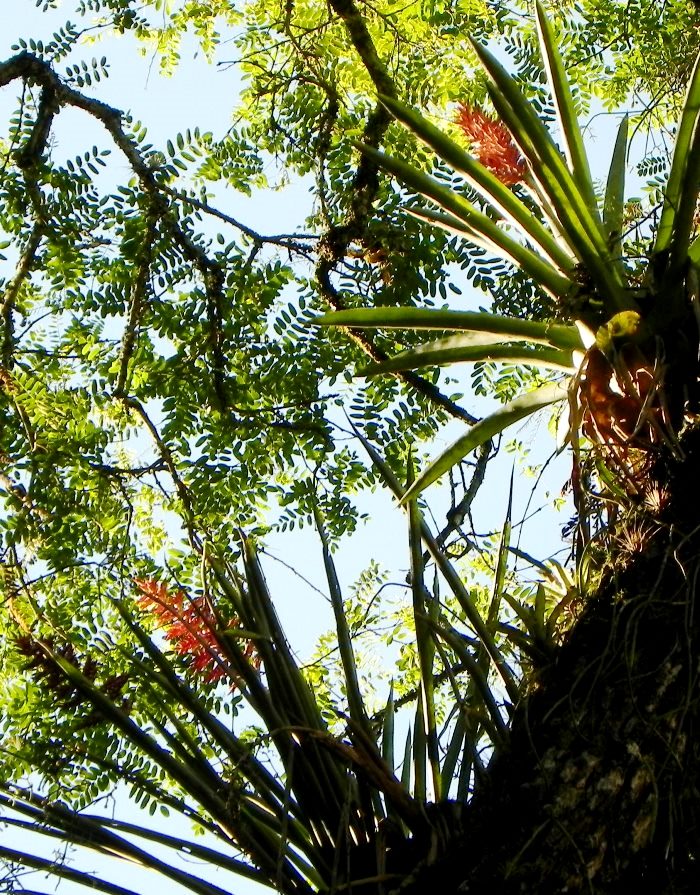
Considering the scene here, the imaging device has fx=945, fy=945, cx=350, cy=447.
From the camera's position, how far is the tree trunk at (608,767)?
1.38 meters

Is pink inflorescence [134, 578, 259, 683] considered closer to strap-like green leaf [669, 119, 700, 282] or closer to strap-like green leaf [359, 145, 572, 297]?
strap-like green leaf [359, 145, 572, 297]

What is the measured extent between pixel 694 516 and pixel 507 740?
56cm

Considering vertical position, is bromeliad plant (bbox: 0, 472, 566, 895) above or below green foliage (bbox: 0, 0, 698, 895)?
below

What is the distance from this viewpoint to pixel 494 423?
238 cm

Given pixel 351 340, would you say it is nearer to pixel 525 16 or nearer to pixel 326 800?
pixel 525 16

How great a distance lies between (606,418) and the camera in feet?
6.99

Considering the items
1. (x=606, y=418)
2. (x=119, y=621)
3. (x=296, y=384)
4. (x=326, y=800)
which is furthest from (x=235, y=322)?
(x=326, y=800)

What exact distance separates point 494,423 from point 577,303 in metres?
0.36

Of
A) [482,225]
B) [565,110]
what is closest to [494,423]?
[482,225]

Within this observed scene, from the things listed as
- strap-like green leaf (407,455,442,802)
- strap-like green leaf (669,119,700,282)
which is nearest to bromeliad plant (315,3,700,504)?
strap-like green leaf (669,119,700,282)

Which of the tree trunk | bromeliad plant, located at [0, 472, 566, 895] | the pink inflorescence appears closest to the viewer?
the tree trunk

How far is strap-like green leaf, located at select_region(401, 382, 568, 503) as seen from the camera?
2.32m

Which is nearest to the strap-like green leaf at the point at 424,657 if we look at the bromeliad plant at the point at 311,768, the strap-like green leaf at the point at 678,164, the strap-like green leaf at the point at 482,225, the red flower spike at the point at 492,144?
the bromeliad plant at the point at 311,768

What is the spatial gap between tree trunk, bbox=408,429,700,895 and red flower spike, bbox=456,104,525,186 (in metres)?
1.48
